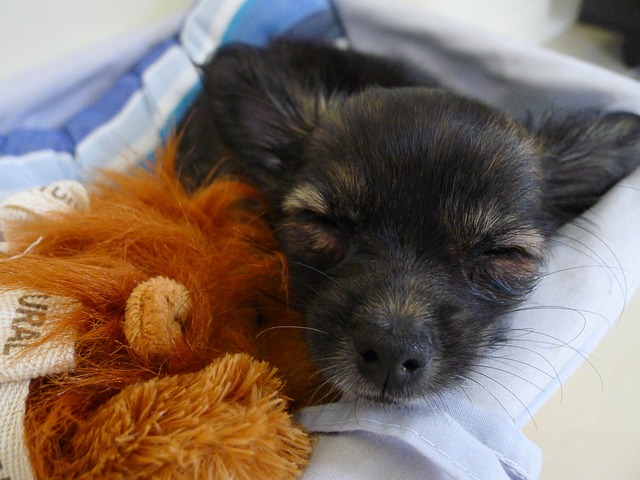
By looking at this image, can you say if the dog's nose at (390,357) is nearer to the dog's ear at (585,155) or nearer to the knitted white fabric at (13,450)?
the knitted white fabric at (13,450)

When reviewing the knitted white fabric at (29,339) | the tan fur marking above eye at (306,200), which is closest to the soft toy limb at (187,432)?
the knitted white fabric at (29,339)

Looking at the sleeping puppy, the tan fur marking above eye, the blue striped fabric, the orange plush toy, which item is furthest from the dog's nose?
the blue striped fabric

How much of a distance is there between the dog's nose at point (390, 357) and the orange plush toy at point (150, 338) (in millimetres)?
152

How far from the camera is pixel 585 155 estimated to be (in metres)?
1.45

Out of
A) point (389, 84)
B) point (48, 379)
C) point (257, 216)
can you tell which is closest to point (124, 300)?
point (48, 379)

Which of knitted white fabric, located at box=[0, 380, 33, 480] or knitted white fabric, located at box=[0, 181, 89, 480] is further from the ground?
knitted white fabric, located at box=[0, 181, 89, 480]

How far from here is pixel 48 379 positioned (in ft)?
2.82

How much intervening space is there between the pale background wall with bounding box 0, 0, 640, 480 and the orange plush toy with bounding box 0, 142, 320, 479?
0.73 metres

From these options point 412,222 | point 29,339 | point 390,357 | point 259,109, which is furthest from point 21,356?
point 259,109

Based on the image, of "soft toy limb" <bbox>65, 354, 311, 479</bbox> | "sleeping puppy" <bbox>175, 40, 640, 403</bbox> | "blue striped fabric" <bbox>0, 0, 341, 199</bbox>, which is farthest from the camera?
"blue striped fabric" <bbox>0, 0, 341, 199</bbox>

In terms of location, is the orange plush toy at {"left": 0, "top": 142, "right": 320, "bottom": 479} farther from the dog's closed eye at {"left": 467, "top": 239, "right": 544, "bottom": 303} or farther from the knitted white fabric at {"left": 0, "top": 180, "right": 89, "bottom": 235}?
the dog's closed eye at {"left": 467, "top": 239, "right": 544, "bottom": 303}

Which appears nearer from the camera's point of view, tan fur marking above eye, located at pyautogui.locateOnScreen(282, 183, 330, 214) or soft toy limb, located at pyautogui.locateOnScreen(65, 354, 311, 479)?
soft toy limb, located at pyautogui.locateOnScreen(65, 354, 311, 479)

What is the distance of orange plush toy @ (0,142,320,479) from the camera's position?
2.49ft

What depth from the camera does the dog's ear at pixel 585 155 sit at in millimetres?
1435
